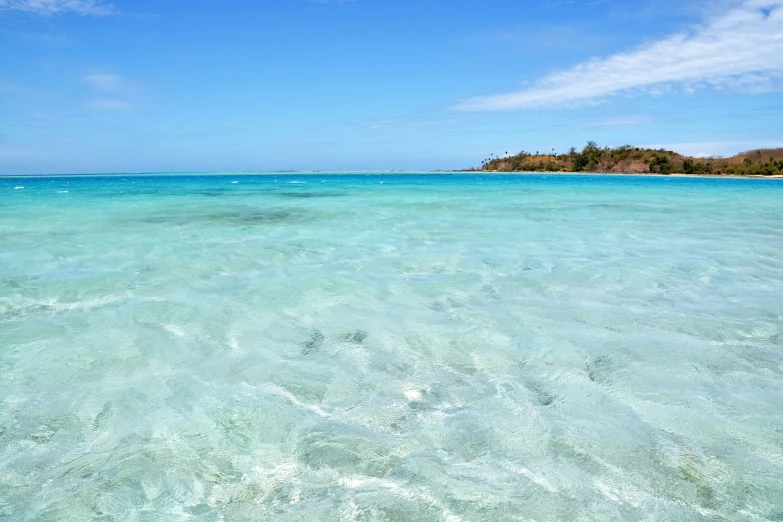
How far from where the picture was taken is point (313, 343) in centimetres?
433

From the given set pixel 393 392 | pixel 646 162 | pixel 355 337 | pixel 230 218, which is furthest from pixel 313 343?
pixel 646 162

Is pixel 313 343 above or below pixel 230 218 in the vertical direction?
below

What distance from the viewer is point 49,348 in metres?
4.26

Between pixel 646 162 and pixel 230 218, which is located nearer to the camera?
pixel 230 218

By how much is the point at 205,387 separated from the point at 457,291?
3.29m

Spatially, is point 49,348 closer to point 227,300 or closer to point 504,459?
point 227,300

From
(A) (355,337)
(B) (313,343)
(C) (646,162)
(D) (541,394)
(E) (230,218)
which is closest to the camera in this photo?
(D) (541,394)

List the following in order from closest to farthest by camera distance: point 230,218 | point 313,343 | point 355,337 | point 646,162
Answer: point 313,343
point 355,337
point 230,218
point 646,162

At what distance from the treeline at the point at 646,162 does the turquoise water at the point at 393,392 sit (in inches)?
3166

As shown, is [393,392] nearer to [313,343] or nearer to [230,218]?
[313,343]

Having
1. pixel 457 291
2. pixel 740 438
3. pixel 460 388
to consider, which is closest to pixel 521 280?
pixel 457 291

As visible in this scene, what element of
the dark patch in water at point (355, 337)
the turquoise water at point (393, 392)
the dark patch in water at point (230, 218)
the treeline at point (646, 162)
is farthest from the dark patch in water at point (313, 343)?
the treeline at point (646, 162)

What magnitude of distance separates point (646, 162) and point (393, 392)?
95.7 metres

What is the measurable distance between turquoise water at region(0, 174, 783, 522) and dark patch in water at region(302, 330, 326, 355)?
8 cm
